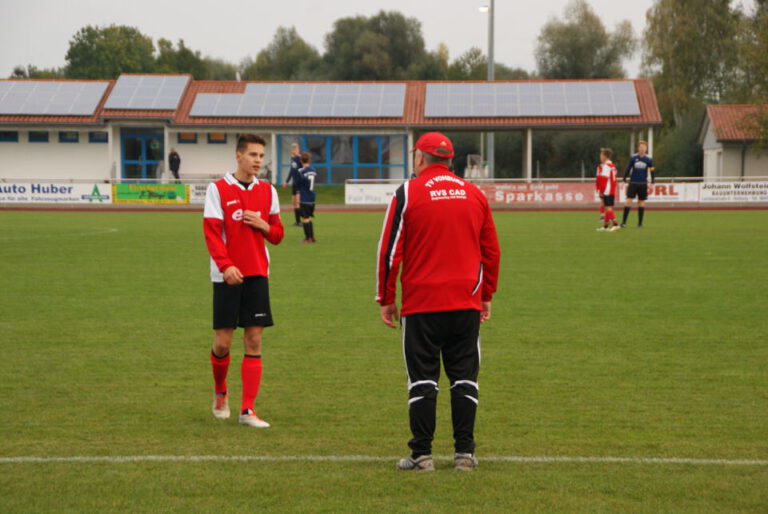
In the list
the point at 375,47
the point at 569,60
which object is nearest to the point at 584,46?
the point at 569,60

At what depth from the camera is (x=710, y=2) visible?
6538 cm

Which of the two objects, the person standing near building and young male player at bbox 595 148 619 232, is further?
the person standing near building

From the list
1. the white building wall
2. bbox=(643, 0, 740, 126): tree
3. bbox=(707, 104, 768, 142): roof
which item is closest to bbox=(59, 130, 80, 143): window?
the white building wall

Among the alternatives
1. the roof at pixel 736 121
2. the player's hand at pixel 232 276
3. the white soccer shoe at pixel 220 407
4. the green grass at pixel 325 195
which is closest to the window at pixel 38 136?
Answer: the green grass at pixel 325 195

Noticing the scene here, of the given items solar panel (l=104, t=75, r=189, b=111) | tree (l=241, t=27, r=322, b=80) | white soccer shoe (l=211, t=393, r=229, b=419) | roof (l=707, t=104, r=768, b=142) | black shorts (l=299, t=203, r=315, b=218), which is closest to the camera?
white soccer shoe (l=211, t=393, r=229, b=419)

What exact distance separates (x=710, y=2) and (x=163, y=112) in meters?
39.5

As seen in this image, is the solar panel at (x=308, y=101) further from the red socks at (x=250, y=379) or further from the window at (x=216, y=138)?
the red socks at (x=250, y=379)

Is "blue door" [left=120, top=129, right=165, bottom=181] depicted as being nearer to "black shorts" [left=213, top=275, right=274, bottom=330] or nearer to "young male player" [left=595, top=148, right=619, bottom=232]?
"young male player" [left=595, top=148, right=619, bottom=232]

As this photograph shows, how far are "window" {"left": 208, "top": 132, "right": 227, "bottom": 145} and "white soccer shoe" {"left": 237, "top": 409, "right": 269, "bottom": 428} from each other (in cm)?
4309

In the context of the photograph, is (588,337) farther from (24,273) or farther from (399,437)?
(24,273)

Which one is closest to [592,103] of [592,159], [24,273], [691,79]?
[592,159]

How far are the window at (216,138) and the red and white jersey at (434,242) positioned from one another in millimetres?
44125

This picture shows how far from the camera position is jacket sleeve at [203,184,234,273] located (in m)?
5.86

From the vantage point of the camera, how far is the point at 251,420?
6.11 metres
